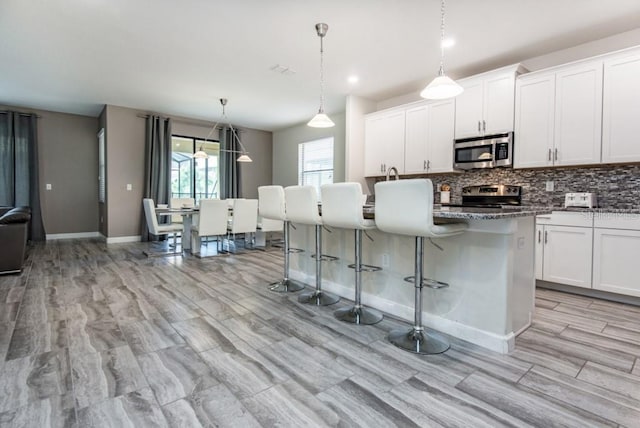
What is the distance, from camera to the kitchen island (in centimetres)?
204

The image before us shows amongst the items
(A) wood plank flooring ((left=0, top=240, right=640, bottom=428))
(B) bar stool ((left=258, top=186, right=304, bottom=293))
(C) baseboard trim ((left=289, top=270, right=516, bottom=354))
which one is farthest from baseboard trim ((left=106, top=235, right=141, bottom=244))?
(C) baseboard trim ((left=289, top=270, right=516, bottom=354))

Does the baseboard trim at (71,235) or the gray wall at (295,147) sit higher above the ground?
the gray wall at (295,147)

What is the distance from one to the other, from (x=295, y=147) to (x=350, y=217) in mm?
5898

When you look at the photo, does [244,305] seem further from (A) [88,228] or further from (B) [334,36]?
(A) [88,228]

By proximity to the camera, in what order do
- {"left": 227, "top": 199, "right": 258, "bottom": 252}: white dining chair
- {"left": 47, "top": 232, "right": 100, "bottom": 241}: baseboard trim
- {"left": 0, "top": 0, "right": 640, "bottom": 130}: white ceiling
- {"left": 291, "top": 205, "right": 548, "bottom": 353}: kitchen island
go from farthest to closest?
1. {"left": 47, "top": 232, "right": 100, "bottom": 241}: baseboard trim
2. {"left": 227, "top": 199, "right": 258, "bottom": 252}: white dining chair
3. {"left": 0, "top": 0, "right": 640, "bottom": 130}: white ceiling
4. {"left": 291, "top": 205, "right": 548, "bottom": 353}: kitchen island

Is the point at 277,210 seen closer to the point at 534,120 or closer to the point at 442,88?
the point at 442,88

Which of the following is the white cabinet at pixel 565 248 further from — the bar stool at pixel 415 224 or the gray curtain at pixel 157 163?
the gray curtain at pixel 157 163

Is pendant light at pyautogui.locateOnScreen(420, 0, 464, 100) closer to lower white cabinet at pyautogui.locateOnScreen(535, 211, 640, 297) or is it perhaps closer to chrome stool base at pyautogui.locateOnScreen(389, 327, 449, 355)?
chrome stool base at pyautogui.locateOnScreen(389, 327, 449, 355)

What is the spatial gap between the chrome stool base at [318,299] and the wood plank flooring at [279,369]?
3.8 inches

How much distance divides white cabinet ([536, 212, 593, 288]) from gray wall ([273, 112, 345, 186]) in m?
3.79

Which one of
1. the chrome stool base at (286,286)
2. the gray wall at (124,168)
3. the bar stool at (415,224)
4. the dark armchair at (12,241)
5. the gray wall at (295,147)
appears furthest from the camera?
the gray wall at (295,147)

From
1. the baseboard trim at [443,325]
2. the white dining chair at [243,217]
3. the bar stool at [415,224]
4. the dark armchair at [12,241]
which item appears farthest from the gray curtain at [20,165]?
the bar stool at [415,224]

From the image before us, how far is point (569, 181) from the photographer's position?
12.0 ft

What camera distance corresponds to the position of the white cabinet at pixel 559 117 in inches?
129
